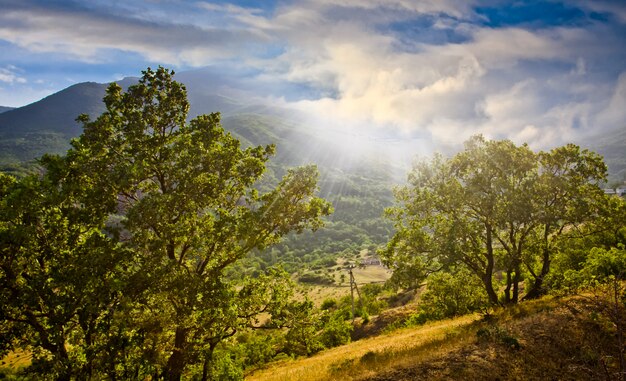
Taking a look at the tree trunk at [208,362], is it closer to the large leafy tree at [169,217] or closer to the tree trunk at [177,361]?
the large leafy tree at [169,217]

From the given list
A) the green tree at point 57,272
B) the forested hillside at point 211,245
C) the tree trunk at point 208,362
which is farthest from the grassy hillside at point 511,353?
the green tree at point 57,272

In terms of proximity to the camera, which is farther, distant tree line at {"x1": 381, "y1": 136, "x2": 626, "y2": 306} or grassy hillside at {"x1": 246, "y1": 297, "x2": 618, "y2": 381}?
distant tree line at {"x1": 381, "y1": 136, "x2": 626, "y2": 306}

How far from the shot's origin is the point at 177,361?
17.6 meters

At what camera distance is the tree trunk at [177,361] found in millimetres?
17438

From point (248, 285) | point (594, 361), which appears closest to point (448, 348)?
point (594, 361)

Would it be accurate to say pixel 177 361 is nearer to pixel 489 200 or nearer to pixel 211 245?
pixel 211 245

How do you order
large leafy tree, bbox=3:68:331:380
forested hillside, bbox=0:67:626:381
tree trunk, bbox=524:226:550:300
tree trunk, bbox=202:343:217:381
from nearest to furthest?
1. forested hillside, bbox=0:67:626:381
2. large leafy tree, bbox=3:68:331:380
3. tree trunk, bbox=202:343:217:381
4. tree trunk, bbox=524:226:550:300

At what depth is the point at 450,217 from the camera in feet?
82.6

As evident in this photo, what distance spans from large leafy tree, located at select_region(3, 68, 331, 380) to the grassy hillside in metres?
6.67

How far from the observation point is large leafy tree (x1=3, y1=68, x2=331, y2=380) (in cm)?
1462

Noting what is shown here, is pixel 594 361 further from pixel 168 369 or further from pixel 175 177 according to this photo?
pixel 175 177

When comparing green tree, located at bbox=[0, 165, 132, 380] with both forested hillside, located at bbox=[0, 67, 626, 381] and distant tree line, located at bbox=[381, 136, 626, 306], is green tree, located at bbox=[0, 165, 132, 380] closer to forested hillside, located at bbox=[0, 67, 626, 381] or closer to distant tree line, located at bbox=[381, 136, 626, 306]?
forested hillside, located at bbox=[0, 67, 626, 381]

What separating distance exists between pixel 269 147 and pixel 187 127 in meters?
4.25

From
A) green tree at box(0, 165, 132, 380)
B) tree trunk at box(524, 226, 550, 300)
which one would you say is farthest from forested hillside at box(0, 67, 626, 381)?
tree trunk at box(524, 226, 550, 300)
